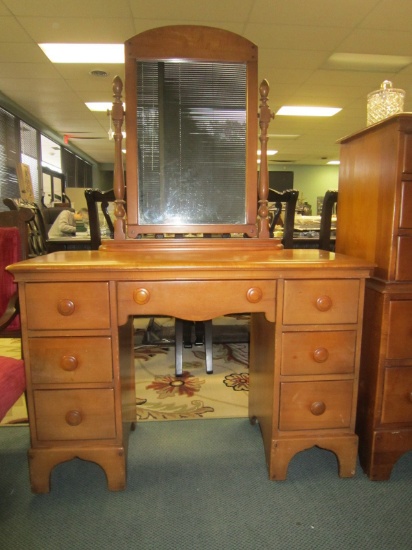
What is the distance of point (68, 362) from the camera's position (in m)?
1.22

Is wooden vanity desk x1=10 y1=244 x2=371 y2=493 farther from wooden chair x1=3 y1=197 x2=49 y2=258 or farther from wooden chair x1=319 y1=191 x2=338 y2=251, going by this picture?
wooden chair x1=3 y1=197 x2=49 y2=258

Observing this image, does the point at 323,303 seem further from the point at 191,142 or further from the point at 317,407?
the point at 191,142

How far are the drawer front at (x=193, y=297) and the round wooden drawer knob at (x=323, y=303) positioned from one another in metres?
0.16

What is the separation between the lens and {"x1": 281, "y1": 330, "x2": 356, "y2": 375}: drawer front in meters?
1.29

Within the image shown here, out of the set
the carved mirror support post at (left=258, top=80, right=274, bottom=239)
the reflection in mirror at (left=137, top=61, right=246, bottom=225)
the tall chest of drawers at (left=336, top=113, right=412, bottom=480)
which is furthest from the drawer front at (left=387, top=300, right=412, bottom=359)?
the reflection in mirror at (left=137, top=61, right=246, bottom=225)

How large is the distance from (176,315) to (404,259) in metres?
0.79

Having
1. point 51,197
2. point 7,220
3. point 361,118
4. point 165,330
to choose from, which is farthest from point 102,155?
point 7,220

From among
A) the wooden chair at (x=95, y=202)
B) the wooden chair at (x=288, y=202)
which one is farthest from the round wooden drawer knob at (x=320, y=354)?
the wooden chair at (x=95, y=202)

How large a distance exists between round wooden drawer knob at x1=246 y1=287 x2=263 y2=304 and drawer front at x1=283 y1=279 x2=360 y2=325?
0.09 metres

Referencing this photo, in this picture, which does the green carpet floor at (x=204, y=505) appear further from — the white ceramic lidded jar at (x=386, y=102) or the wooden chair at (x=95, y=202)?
the white ceramic lidded jar at (x=386, y=102)

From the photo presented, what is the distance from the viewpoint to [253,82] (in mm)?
1589

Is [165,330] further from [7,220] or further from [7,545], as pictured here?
[7,545]

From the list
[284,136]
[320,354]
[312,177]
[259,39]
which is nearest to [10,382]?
[320,354]

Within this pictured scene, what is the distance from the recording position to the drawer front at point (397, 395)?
1327mm
